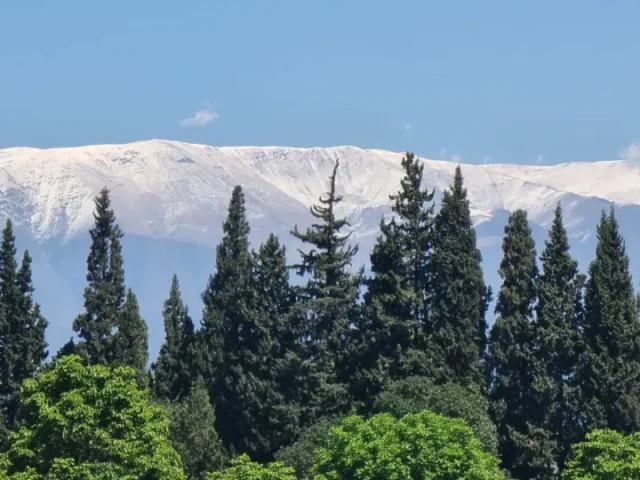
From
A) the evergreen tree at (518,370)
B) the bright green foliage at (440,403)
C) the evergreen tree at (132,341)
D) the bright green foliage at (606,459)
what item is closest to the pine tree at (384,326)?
the bright green foliage at (440,403)

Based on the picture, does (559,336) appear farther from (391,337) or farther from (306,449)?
(306,449)

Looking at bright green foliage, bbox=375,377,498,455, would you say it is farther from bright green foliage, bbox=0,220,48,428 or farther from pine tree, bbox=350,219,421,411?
bright green foliage, bbox=0,220,48,428

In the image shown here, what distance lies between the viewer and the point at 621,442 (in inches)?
2040

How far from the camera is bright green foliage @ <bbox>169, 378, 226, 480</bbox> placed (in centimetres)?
6144

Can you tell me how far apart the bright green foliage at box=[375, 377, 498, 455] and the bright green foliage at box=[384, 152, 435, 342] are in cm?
619

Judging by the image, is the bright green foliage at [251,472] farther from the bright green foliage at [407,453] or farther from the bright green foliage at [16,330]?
the bright green foliage at [16,330]

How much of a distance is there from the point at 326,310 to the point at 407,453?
16700 millimetres

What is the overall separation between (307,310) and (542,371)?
11.2 m

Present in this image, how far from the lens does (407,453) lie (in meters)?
50.3

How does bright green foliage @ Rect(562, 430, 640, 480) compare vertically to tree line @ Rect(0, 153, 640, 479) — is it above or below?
below

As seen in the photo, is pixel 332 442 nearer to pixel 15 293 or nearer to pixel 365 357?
pixel 365 357

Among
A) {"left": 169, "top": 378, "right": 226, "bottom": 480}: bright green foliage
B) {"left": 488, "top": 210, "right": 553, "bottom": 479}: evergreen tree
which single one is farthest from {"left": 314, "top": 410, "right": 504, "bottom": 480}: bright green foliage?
{"left": 488, "top": 210, "right": 553, "bottom": 479}: evergreen tree

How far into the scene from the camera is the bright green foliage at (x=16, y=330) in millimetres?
67312

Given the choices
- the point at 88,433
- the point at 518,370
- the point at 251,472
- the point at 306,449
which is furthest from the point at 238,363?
the point at 88,433
